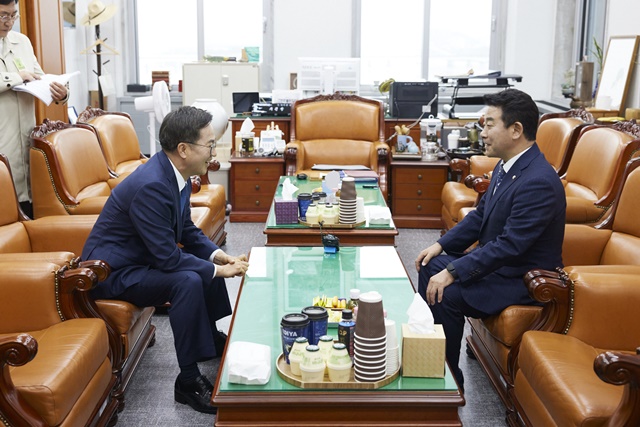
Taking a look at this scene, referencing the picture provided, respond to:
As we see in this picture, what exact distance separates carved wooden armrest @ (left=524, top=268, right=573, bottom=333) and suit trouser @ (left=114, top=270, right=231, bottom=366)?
1283 millimetres

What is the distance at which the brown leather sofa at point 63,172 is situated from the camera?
4066 mm

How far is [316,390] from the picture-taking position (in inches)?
89.4

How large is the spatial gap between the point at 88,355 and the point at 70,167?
1855mm

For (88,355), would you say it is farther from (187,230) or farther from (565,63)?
(565,63)

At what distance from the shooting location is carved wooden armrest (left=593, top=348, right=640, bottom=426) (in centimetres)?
210

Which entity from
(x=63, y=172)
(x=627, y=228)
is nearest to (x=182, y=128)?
(x=63, y=172)

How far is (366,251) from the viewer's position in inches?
151

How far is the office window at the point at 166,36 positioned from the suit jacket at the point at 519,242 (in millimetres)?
7249

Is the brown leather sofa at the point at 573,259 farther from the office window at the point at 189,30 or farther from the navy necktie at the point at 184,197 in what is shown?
the office window at the point at 189,30

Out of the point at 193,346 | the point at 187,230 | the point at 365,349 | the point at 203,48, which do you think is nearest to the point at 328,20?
the point at 203,48

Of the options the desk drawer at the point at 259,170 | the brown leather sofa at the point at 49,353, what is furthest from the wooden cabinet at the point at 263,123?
the brown leather sofa at the point at 49,353

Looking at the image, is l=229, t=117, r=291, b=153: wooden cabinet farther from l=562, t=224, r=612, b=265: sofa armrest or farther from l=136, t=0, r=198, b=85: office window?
l=562, t=224, r=612, b=265: sofa armrest

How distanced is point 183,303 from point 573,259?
176 cm

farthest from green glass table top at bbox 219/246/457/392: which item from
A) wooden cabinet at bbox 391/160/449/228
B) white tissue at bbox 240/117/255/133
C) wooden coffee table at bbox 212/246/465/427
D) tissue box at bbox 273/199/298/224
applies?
white tissue at bbox 240/117/255/133
